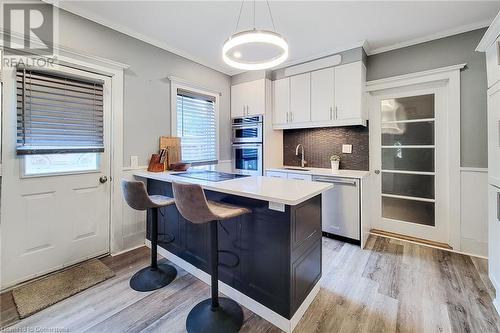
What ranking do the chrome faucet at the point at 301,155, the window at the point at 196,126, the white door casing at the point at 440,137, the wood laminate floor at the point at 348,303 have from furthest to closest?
the chrome faucet at the point at 301,155, the window at the point at 196,126, the white door casing at the point at 440,137, the wood laminate floor at the point at 348,303

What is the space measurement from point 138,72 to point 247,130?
6.15ft

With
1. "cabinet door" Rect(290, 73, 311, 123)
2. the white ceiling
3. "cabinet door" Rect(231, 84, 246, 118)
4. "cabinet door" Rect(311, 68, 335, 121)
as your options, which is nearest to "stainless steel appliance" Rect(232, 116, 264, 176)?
"cabinet door" Rect(231, 84, 246, 118)

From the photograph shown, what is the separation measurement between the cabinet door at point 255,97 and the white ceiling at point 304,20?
87cm

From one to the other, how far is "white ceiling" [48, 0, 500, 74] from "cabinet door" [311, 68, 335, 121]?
38cm

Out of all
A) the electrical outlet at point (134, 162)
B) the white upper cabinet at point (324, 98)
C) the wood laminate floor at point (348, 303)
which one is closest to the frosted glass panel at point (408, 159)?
the white upper cabinet at point (324, 98)

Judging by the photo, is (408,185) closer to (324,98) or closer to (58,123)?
(324,98)

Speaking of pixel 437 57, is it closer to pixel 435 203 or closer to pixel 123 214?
pixel 435 203

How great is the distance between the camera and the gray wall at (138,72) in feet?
7.94

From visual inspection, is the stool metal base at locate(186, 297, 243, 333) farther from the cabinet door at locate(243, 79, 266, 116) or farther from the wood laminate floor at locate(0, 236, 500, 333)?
the cabinet door at locate(243, 79, 266, 116)

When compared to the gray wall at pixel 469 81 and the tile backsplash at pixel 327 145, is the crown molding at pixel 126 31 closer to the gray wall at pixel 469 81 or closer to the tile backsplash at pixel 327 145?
the tile backsplash at pixel 327 145

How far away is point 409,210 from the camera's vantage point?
3215 mm

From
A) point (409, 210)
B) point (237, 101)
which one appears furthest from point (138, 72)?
point (409, 210)

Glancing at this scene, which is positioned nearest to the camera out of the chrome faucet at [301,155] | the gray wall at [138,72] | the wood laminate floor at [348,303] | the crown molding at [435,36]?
the wood laminate floor at [348,303]

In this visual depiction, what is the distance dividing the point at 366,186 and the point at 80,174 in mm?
3527
